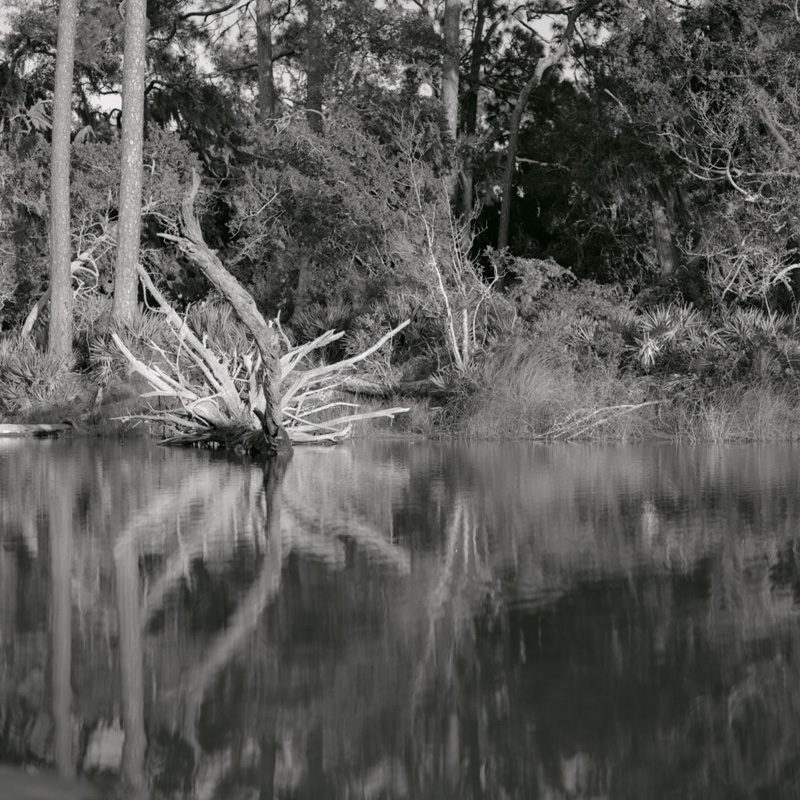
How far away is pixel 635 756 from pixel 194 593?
9.23ft

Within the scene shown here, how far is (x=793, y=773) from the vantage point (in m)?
3.09

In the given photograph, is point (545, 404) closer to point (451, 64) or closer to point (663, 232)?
point (663, 232)

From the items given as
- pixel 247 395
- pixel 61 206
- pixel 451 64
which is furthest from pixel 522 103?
pixel 247 395

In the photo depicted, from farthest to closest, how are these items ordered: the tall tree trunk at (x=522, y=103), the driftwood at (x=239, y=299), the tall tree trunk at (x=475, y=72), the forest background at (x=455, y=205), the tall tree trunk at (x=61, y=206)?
the tall tree trunk at (x=475, y=72) → the tall tree trunk at (x=522, y=103) → the tall tree trunk at (x=61, y=206) → the forest background at (x=455, y=205) → the driftwood at (x=239, y=299)

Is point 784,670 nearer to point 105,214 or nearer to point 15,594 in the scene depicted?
point 15,594

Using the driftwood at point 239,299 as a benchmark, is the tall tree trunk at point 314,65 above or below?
above

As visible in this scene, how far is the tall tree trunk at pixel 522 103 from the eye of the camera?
92.4ft

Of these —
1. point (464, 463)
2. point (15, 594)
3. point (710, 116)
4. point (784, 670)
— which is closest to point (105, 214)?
point (710, 116)

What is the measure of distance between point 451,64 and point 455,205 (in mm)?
3277

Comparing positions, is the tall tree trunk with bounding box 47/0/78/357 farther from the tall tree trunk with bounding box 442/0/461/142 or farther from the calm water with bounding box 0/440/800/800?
the calm water with bounding box 0/440/800/800

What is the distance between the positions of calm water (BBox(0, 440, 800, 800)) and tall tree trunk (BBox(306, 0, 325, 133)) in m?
20.5

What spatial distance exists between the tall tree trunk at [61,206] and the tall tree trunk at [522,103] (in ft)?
32.4

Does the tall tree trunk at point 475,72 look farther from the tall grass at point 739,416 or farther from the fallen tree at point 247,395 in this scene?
the fallen tree at point 247,395

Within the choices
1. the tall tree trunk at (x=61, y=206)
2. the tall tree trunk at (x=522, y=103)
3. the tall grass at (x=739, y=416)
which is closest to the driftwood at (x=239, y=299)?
the tall grass at (x=739, y=416)
